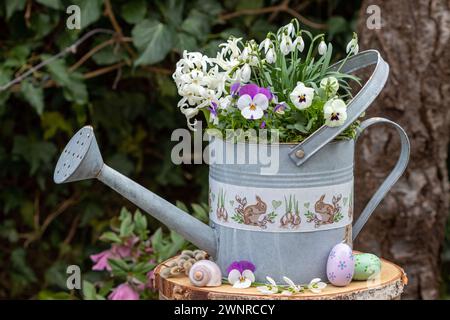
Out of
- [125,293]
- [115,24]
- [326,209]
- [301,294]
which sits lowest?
[125,293]

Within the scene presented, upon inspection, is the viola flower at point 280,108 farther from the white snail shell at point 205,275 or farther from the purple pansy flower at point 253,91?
the white snail shell at point 205,275

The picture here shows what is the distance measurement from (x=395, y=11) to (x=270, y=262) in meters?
0.98

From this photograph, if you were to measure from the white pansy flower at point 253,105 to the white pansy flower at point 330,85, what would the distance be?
0.34ft

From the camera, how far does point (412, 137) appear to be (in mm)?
2033

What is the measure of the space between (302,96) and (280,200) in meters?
0.18

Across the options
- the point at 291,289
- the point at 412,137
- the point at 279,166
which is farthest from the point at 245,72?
the point at 412,137

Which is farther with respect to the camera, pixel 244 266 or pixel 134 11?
pixel 134 11

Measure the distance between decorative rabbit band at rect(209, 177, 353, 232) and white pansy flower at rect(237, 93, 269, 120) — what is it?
0.42 ft

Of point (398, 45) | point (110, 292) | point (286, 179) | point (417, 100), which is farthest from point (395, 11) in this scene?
point (110, 292)

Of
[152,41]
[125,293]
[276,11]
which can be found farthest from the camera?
[276,11]

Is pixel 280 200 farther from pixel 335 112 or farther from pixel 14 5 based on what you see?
pixel 14 5

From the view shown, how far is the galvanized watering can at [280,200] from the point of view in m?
1.28

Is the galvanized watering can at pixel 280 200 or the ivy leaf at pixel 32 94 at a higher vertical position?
the ivy leaf at pixel 32 94

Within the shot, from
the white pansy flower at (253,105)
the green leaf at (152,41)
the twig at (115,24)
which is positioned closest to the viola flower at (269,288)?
the white pansy flower at (253,105)
